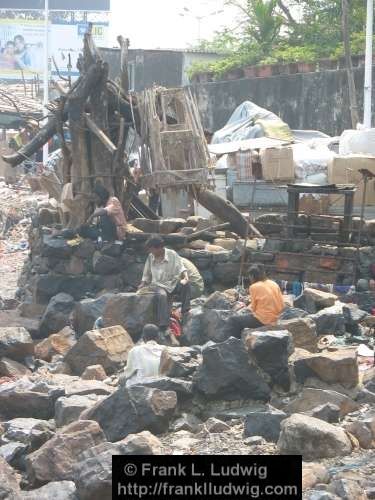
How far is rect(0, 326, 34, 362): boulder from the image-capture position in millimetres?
11430

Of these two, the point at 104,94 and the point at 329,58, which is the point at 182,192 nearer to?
the point at 104,94

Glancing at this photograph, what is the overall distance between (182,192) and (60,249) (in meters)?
2.37

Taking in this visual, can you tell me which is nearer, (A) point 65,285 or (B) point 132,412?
(B) point 132,412

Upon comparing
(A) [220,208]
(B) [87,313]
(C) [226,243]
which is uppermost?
(A) [220,208]

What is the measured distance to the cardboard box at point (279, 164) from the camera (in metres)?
18.6

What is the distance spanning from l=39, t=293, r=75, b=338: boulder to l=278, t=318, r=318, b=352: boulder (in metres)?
4.14

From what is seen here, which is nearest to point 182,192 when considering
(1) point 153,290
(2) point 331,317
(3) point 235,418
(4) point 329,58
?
(1) point 153,290

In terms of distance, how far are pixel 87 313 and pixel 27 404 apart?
3688 mm

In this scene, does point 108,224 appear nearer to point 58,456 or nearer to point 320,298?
point 320,298

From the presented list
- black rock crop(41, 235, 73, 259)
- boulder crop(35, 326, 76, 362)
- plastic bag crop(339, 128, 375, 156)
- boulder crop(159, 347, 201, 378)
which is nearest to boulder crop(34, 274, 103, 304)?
black rock crop(41, 235, 73, 259)

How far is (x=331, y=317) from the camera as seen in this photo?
1134 cm

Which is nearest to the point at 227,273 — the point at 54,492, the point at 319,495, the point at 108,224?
the point at 108,224

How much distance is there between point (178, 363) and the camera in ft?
30.6

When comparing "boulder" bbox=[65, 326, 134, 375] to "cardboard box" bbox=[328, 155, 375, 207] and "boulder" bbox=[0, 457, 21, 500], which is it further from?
"cardboard box" bbox=[328, 155, 375, 207]
